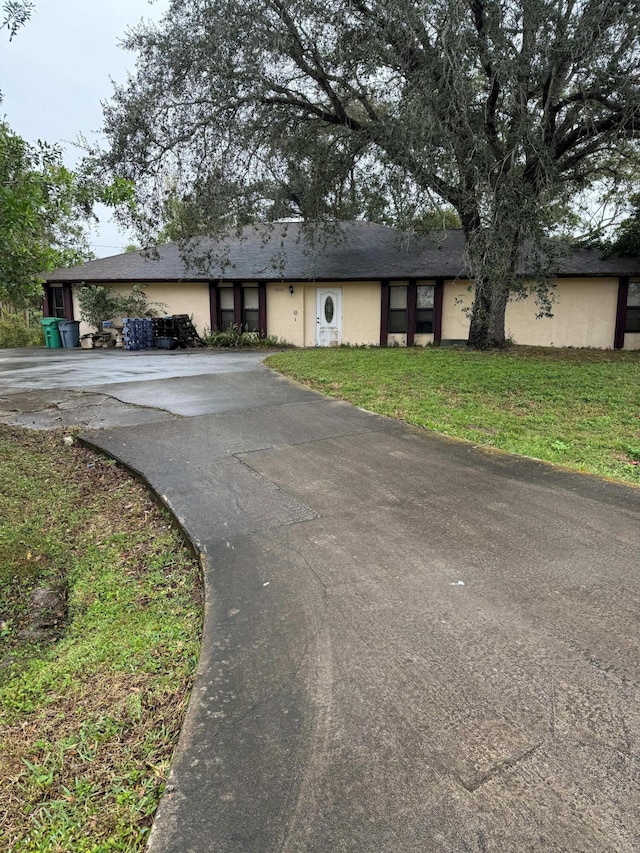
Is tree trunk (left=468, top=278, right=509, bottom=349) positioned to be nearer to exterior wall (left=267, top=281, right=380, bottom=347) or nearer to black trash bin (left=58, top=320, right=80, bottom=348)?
exterior wall (left=267, top=281, right=380, bottom=347)

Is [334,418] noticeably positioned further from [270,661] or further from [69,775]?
[69,775]

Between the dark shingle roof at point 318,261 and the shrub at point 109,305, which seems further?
the shrub at point 109,305

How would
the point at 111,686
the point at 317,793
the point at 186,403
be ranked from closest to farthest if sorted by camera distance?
1. the point at 317,793
2. the point at 111,686
3. the point at 186,403

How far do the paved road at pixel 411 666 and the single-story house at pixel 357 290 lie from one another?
13016 millimetres

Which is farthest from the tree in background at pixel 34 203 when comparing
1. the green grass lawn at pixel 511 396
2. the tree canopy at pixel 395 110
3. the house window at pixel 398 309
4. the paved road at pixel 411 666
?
the house window at pixel 398 309

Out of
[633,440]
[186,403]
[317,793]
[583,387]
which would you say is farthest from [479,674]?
[583,387]

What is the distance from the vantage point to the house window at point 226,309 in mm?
19438

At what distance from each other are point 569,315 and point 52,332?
1789 cm

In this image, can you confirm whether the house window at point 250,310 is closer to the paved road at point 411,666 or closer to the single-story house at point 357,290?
the single-story house at point 357,290

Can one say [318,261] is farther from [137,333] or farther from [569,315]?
[569,315]

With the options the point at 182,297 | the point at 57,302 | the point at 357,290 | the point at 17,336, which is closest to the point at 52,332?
the point at 57,302

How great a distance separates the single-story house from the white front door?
0.11 feet

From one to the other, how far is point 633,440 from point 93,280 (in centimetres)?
1887

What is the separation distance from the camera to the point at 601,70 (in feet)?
29.8
